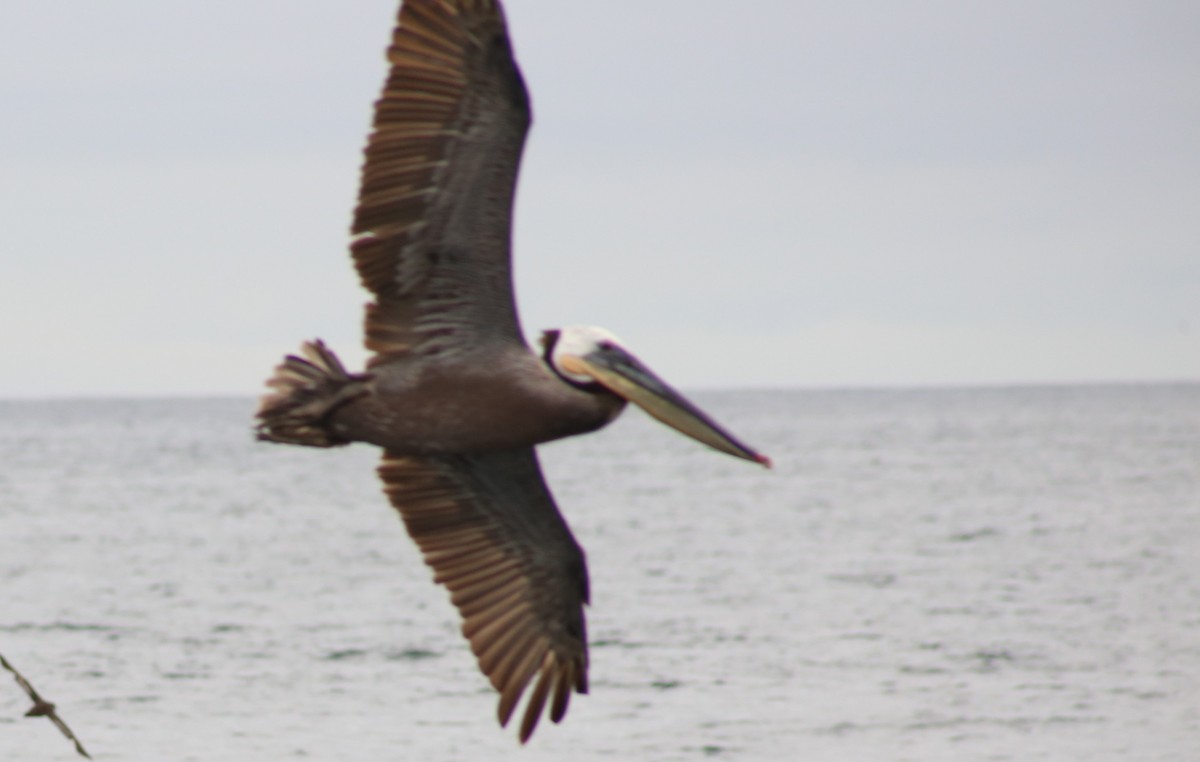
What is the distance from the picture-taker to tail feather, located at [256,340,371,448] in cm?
791

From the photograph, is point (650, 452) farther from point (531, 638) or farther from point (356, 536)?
point (531, 638)

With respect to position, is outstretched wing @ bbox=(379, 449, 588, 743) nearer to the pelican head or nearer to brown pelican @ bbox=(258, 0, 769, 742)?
brown pelican @ bbox=(258, 0, 769, 742)

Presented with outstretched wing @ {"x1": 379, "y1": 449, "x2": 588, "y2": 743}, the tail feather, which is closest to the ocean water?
outstretched wing @ {"x1": 379, "y1": 449, "x2": 588, "y2": 743}

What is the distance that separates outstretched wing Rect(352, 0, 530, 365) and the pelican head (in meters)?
0.38

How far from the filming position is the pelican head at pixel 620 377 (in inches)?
283

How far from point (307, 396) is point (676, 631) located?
27839 millimetres

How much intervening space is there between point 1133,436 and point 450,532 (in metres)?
138

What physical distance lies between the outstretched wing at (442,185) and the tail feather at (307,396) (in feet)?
0.65

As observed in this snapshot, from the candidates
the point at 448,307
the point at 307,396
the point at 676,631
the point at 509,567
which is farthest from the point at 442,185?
the point at 676,631

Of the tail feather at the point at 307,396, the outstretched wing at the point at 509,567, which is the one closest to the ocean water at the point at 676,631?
the outstretched wing at the point at 509,567

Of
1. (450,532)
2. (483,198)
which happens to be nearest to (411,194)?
(483,198)

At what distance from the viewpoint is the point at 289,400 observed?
7.93m

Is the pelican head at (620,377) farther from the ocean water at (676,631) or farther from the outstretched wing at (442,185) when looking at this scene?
the ocean water at (676,631)

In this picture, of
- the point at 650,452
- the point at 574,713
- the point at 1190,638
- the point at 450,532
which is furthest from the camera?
the point at 650,452
